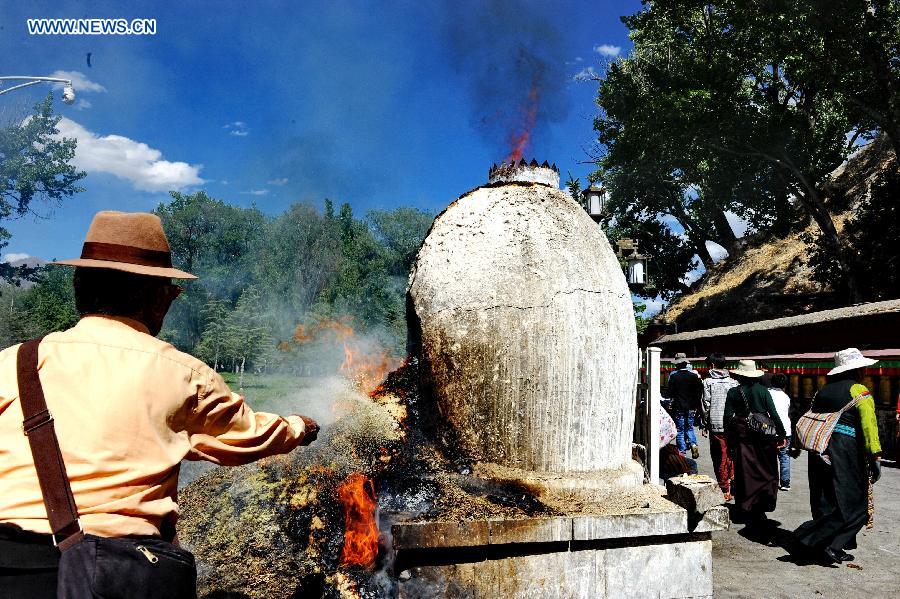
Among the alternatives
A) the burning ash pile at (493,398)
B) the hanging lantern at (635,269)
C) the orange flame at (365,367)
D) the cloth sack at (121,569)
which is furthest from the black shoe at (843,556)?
the cloth sack at (121,569)

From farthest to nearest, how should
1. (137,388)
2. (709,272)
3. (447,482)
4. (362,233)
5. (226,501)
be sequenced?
(362,233) < (709,272) < (226,501) < (447,482) < (137,388)

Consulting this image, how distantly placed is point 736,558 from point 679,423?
140 inches

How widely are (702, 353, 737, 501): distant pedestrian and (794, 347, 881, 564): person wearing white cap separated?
1928 mm

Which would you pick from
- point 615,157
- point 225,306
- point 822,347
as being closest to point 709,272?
point 615,157

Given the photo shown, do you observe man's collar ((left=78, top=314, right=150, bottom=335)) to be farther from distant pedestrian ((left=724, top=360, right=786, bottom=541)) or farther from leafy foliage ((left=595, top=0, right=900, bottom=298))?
leafy foliage ((left=595, top=0, right=900, bottom=298))

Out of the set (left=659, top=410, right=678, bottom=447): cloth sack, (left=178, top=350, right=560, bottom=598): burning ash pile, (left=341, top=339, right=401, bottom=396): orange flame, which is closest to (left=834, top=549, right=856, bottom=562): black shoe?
(left=659, top=410, right=678, bottom=447): cloth sack

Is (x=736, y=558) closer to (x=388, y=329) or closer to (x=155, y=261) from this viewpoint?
(x=155, y=261)

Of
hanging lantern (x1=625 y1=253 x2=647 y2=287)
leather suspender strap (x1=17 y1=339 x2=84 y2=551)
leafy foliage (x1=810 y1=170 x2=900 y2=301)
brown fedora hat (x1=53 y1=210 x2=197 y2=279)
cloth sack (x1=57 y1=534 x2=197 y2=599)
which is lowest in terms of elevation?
cloth sack (x1=57 y1=534 x2=197 y2=599)

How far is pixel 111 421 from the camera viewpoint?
1.76 metres

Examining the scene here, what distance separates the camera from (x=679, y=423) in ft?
29.1

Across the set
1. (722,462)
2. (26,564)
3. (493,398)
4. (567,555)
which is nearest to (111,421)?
(26,564)

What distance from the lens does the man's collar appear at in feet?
6.42

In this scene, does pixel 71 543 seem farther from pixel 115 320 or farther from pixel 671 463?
pixel 671 463

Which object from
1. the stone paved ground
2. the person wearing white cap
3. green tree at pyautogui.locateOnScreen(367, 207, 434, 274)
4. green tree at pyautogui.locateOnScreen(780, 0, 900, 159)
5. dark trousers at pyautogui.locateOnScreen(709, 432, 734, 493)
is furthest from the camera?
green tree at pyautogui.locateOnScreen(367, 207, 434, 274)
